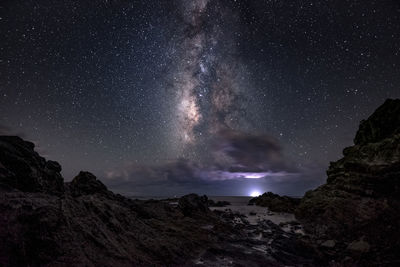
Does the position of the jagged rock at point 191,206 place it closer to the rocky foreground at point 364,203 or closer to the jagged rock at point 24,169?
the rocky foreground at point 364,203

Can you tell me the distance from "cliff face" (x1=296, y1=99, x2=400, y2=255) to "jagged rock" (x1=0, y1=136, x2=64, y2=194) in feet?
67.0

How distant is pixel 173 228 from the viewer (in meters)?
19.3

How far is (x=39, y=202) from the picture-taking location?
1056 centimetres

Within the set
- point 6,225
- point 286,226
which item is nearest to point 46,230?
point 6,225

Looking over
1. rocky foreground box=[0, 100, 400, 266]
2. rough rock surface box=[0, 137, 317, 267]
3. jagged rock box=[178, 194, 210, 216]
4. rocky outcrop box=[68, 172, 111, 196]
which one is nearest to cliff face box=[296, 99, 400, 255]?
rocky foreground box=[0, 100, 400, 266]

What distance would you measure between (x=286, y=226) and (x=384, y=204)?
39.0 feet

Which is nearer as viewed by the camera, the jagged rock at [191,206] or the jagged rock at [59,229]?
the jagged rock at [59,229]

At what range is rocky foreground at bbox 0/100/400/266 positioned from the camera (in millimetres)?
9508

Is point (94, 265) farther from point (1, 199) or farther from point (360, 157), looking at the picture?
point (360, 157)

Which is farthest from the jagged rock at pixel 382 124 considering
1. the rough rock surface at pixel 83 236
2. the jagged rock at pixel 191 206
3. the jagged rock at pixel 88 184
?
the jagged rock at pixel 88 184

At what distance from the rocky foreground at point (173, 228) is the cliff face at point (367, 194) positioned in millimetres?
103

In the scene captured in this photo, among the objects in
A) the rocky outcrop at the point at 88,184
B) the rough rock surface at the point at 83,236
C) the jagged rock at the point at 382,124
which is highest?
the jagged rock at the point at 382,124

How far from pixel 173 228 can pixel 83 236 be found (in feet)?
30.6

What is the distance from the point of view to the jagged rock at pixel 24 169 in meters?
11.9
